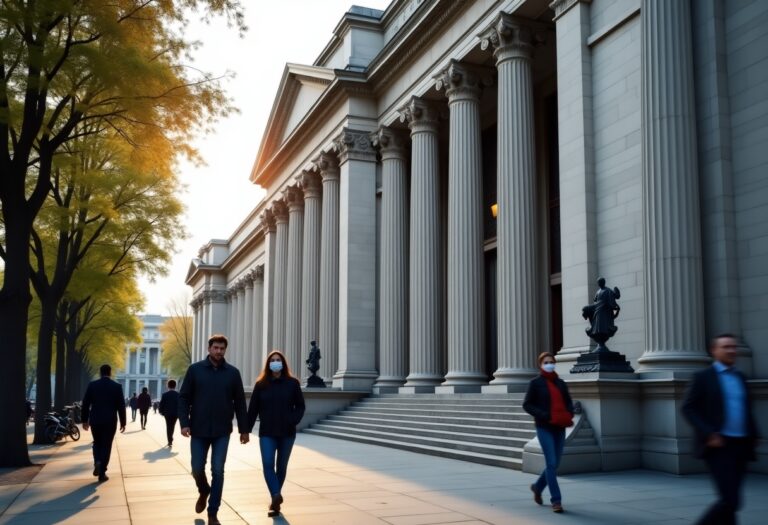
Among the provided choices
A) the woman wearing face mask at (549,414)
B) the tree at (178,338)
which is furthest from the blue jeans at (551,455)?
the tree at (178,338)

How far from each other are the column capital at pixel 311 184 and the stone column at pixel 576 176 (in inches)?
758

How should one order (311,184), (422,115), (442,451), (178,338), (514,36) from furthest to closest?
(178,338) → (311,184) → (422,115) → (514,36) → (442,451)

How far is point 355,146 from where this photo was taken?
31.4 meters

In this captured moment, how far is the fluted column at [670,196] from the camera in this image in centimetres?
1431

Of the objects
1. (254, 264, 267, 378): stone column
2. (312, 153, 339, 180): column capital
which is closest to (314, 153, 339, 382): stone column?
(312, 153, 339, 180): column capital

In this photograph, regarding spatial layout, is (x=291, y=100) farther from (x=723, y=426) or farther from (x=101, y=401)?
(x=723, y=426)

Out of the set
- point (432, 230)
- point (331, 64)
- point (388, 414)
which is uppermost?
point (331, 64)

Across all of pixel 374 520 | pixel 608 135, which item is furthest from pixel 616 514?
pixel 608 135

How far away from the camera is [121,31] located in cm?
1698

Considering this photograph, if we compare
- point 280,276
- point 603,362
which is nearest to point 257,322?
point 280,276

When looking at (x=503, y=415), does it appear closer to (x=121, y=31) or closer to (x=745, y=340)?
(x=745, y=340)

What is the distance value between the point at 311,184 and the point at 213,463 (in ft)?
94.4

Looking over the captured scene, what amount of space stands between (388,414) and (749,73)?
1430cm

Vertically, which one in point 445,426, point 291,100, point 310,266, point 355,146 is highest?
point 291,100
